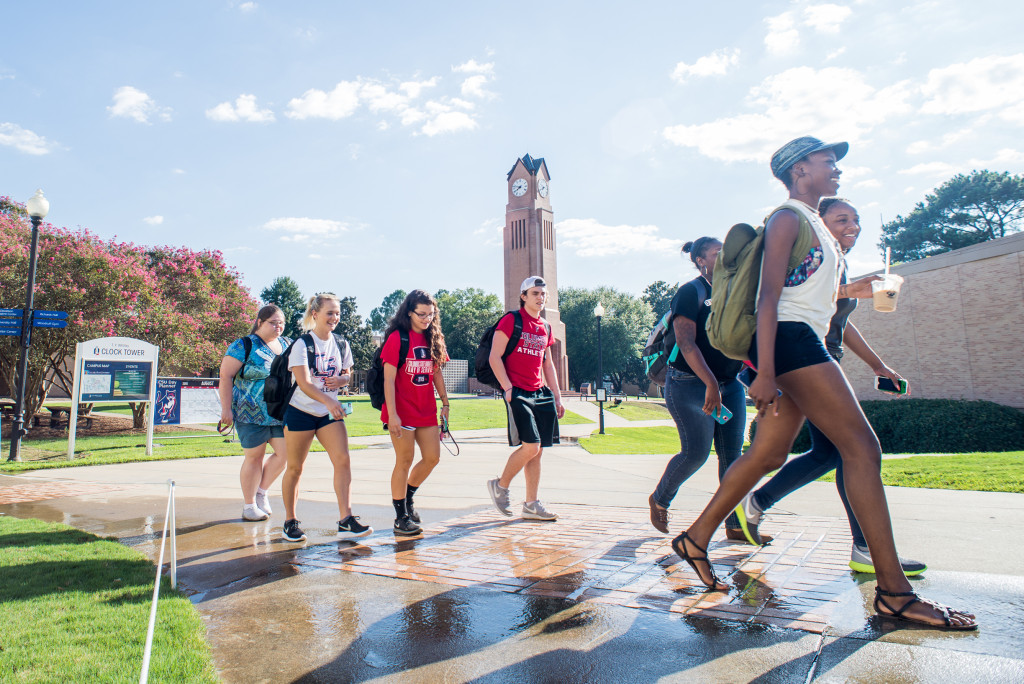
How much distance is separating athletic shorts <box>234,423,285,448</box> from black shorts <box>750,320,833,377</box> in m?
4.18

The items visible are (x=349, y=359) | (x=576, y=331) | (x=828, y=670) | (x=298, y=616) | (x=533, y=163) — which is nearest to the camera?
(x=828, y=670)

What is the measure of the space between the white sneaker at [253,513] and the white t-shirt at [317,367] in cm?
133

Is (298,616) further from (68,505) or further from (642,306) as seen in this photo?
(642,306)

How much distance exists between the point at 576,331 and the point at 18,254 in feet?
186

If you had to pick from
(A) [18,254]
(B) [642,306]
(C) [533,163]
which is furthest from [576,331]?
(A) [18,254]

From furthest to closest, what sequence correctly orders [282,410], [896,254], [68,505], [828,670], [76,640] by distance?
[896,254] → [68,505] → [282,410] → [76,640] → [828,670]

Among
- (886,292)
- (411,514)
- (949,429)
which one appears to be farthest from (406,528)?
(949,429)

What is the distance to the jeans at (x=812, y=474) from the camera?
11.2ft

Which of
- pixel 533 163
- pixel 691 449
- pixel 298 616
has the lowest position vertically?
pixel 298 616

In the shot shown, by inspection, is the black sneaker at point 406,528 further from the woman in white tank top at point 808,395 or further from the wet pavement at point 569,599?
the woman in white tank top at point 808,395

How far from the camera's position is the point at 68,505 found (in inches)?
243

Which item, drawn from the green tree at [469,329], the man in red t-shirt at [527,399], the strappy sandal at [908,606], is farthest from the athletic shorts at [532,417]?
the green tree at [469,329]

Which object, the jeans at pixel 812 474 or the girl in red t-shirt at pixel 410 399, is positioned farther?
the girl in red t-shirt at pixel 410 399

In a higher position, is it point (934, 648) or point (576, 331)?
point (576, 331)
